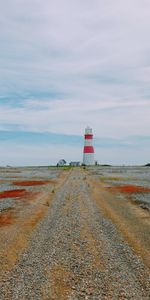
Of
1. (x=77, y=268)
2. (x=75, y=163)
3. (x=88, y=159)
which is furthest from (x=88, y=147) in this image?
(x=77, y=268)

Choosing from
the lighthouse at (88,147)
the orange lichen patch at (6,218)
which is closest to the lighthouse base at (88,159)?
the lighthouse at (88,147)

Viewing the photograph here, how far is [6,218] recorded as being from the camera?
23.1 m

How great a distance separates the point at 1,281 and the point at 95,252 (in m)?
4.00

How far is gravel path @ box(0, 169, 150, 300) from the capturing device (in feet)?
33.0

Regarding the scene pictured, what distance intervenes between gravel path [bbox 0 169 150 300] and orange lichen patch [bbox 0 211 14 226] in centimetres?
273

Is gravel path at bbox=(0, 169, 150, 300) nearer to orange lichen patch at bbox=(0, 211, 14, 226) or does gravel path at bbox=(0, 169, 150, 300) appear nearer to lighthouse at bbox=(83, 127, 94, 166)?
orange lichen patch at bbox=(0, 211, 14, 226)

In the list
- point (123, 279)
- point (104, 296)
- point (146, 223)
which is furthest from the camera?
point (146, 223)

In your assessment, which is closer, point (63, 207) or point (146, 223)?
point (146, 223)

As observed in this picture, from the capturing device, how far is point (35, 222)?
21.2 metres

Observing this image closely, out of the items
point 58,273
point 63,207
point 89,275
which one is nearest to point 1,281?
point 58,273

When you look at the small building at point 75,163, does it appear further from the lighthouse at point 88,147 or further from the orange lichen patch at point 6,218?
the orange lichen patch at point 6,218

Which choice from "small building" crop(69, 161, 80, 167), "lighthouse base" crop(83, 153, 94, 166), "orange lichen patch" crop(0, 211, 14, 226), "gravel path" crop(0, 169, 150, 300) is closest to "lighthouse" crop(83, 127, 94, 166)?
"lighthouse base" crop(83, 153, 94, 166)

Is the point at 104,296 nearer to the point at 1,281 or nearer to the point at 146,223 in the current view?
the point at 1,281

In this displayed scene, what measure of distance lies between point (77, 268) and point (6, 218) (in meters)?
11.6
